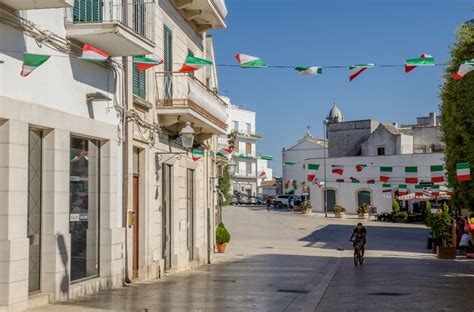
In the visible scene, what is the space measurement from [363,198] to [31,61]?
5748 centimetres

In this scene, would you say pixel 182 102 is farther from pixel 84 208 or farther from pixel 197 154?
pixel 84 208

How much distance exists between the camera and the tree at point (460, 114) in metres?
21.3

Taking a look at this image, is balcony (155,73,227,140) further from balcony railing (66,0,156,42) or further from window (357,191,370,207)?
window (357,191,370,207)

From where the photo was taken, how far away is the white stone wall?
59.6 m

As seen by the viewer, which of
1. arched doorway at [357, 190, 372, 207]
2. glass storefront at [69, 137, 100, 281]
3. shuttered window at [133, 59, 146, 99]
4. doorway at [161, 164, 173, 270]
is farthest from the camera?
arched doorway at [357, 190, 372, 207]

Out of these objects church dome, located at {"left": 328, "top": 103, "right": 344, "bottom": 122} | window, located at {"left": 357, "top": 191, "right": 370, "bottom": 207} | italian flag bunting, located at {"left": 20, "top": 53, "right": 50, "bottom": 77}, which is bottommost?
window, located at {"left": 357, "top": 191, "right": 370, "bottom": 207}

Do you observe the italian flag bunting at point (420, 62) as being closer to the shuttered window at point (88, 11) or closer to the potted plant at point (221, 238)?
the shuttered window at point (88, 11)

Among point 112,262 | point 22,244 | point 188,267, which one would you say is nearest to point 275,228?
point 188,267

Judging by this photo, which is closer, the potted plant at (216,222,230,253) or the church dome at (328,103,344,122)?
the potted plant at (216,222,230,253)

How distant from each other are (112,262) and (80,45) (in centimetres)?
412

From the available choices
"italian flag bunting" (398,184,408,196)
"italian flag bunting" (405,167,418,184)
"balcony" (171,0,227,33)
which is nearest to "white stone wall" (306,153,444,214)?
"italian flag bunting" (398,184,408,196)

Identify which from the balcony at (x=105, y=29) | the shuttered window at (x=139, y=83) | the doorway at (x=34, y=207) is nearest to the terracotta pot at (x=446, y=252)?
the shuttered window at (x=139, y=83)

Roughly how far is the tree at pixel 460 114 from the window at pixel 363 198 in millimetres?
39417

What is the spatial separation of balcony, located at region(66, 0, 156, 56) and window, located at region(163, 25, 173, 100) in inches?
121
